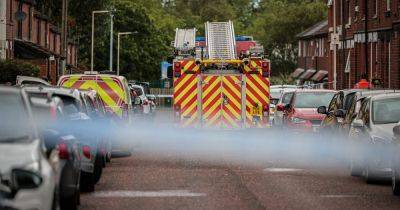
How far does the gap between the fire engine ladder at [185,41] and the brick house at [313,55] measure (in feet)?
155

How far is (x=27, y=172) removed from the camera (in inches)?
400

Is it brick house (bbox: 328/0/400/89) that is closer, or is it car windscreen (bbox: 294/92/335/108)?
car windscreen (bbox: 294/92/335/108)

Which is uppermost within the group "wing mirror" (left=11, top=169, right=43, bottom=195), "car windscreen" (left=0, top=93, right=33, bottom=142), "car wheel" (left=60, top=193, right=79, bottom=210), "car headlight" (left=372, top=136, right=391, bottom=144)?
"car windscreen" (left=0, top=93, right=33, bottom=142)

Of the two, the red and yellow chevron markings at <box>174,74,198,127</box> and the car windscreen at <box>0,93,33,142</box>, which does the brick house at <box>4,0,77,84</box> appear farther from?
the car windscreen at <box>0,93,33,142</box>

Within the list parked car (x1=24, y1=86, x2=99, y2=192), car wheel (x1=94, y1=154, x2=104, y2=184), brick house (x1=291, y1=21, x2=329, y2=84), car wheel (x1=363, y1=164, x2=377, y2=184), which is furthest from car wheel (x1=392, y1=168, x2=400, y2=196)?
brick house (x1=291, y1=21, x2=329, y2=84)

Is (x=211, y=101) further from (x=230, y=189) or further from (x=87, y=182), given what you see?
(x=87, y=182)

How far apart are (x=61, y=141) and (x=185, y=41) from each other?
21287 millimetres

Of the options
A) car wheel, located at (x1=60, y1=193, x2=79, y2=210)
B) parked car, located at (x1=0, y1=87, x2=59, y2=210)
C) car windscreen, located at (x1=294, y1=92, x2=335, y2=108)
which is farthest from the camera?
car windscreen, located at (x1=294, y1=92, x2=335, y2=108)

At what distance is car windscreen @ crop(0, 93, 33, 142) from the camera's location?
11.0 meters

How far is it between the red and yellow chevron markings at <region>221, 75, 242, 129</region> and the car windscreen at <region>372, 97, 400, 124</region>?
35.8 ft

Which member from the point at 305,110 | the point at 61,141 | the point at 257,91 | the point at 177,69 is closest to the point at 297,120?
the point at 305,110

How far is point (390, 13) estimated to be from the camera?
5056 cm

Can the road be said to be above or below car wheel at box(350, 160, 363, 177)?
below

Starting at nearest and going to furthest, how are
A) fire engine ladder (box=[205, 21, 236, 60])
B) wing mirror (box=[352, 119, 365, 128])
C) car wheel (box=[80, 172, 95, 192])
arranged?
car wheel (box=[80, 172, 95, 192]) < wing mirror (box=[352, 119, 365, 128]) < fire engine ladder (box=[205, 21, 236, 60])
